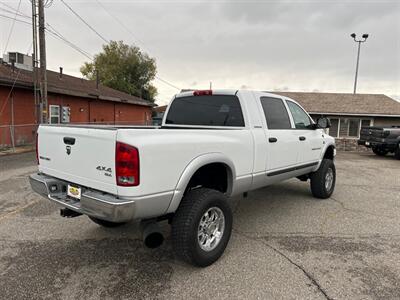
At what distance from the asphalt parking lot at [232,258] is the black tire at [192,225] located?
0.54ft

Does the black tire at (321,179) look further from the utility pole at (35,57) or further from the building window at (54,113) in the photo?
the building window at (54,113)

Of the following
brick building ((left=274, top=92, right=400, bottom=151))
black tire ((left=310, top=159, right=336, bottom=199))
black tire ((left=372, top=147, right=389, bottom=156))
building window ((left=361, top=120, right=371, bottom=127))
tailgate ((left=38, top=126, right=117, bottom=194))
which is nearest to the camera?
tailgate ((left=38, top=126, right=117, bottom=194))

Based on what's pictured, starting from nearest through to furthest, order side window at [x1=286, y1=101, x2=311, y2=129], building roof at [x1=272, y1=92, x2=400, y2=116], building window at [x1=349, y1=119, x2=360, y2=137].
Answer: side window at [x1=286, y1=101, x2=311, y2=129], building roof at [x1=272, y1=92, x2=400, y2=116], building window at [x1=349, y1=119, x2=360, y2=137]

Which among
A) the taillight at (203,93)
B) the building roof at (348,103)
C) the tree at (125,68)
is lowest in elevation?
the taillight at (203,93)

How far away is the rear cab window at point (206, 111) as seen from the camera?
13.6 feet

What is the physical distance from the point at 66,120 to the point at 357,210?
16345mm

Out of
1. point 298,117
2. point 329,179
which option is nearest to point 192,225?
point 298,117

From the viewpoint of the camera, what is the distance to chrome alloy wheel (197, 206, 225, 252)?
10.9 ft

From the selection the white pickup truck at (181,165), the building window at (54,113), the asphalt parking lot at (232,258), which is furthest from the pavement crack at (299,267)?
Result: the building window at (54,113)

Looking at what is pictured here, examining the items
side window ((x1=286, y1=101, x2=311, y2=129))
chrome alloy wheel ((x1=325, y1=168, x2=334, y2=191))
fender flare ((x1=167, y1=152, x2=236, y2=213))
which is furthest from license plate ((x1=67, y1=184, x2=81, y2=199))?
chrome alloy wheel ((x1=325, y1=168, x2=334, y2=191))

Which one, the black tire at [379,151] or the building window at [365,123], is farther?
the building window at [365,123]

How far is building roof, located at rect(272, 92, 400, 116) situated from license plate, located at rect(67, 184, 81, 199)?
19.5 metres

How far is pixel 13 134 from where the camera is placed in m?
13.7

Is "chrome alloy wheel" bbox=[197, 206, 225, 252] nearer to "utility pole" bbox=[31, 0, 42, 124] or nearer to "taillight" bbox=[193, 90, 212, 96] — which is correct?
"taillight" bbox=[193, 90, 212, 96]
